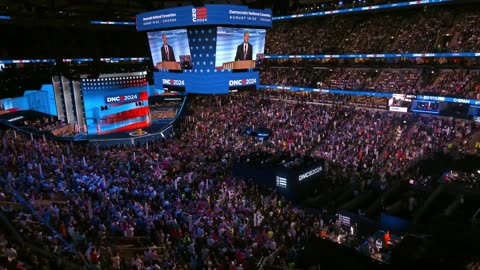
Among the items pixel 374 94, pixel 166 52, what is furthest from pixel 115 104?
pixel 374 94

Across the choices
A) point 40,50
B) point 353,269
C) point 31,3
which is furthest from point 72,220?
point 40,50

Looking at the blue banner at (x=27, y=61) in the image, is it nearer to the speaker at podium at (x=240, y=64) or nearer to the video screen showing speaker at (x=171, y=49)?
the video screen showing speaker at (x=171, y=49)

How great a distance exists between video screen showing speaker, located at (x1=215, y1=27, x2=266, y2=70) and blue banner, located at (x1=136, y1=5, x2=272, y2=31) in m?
0.76

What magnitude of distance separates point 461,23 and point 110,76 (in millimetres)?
31545

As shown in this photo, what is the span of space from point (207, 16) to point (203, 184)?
29.9 feet

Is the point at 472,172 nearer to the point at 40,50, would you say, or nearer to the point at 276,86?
the point at 276,86

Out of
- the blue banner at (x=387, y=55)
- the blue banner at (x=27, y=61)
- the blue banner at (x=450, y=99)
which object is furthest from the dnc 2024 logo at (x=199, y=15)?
the blue banner at (x=27, y=61)

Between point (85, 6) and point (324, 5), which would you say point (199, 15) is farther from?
point (324, 5)

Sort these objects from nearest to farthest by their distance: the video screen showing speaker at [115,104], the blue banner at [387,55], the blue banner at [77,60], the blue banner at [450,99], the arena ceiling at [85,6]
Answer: the blue banner at [450,99] < the blue banner at [387,55] < the video screen showing speaker at [115,104] < the arena ceiling at [85,6] < the blue banner at [77,60]

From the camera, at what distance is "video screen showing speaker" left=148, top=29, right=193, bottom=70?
20984 millimetres

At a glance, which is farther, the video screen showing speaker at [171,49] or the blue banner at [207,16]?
the video screen showing speaker at [171,49]

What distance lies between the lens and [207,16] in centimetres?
1916

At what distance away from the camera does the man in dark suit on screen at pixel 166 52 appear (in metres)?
21.8

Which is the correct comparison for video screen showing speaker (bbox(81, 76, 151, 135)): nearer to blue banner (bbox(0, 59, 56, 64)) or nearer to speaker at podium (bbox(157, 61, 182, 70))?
blue banner (bbox(0, 59, 56, 64))
